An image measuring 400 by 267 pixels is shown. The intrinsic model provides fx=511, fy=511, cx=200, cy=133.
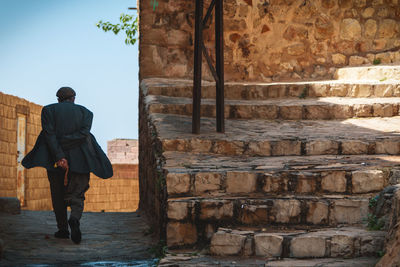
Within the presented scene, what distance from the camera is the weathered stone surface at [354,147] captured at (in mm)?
4230

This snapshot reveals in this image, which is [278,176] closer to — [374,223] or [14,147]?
[374,223]

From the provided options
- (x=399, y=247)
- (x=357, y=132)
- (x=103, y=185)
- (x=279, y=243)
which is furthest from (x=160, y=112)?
(x=103, y=185)

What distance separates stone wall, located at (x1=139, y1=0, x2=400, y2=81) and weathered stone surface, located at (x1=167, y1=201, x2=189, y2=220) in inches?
164

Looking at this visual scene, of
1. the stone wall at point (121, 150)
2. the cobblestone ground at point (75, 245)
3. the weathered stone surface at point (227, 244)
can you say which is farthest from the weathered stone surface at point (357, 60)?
the stone wall at point (121, 150)

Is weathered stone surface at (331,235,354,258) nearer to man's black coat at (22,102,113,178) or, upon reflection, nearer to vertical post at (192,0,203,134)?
vertical post at (192,0,203,134)

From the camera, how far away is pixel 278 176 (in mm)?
3461

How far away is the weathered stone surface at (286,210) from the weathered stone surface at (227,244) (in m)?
0.36

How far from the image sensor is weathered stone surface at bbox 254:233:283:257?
291 cm

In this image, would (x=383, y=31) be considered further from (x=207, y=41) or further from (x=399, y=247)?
(x=399, y=247)

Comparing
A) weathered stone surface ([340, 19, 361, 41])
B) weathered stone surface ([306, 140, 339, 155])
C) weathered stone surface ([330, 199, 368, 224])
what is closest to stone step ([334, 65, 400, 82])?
weathered stone surface ([340, 19, 361, 41])

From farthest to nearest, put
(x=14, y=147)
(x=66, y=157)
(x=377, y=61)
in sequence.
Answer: (x=14, y=147) < (x=377, y=61) < (x=66, y=157)

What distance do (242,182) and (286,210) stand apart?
390 millimetres

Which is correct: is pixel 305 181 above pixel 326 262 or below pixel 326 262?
above

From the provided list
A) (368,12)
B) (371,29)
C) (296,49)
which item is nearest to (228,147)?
(296,49)
